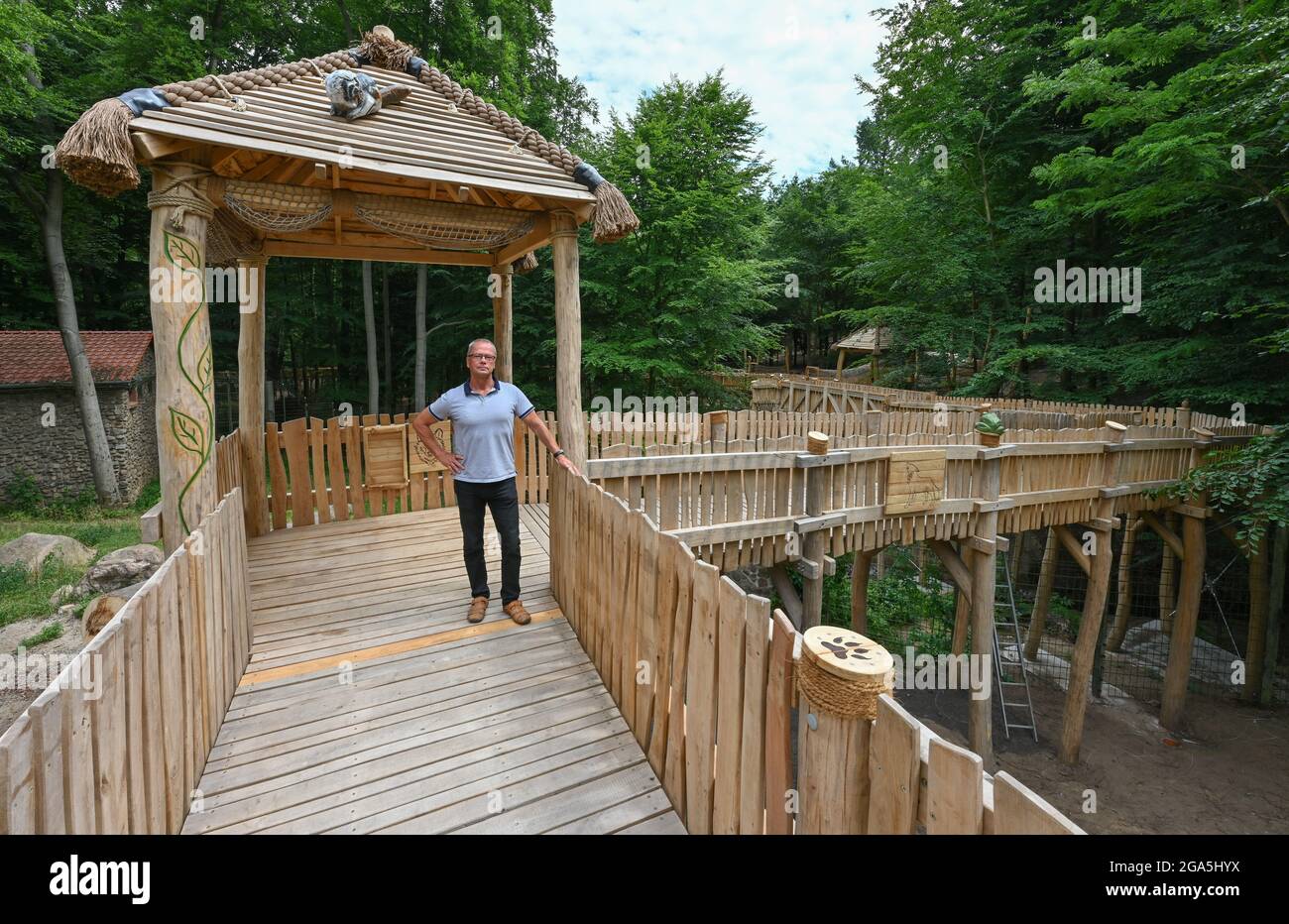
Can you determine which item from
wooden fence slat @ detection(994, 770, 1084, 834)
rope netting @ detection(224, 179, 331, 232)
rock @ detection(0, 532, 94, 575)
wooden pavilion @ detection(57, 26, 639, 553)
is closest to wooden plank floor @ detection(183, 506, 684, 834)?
wooden pavilion @ detection(57, 26, 639, 553)

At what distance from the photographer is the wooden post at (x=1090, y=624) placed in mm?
8898

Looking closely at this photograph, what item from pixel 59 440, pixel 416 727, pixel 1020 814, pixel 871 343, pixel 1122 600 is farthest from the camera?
pixel 871 343

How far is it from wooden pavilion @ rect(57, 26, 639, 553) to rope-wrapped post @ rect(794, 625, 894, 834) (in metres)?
3.85

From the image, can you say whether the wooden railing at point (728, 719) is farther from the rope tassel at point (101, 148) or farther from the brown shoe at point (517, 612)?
the rope tassel at point (101, 148)

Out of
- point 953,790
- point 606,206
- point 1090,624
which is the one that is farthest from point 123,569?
point 1090,624

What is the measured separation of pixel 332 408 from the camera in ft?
70.2

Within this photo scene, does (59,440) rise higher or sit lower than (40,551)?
higher

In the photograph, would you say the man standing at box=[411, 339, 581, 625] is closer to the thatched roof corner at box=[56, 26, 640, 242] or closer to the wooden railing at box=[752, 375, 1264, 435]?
the thatched roof corner at box=[56, 26, 640, 242]

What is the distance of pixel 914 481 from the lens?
7.17 m

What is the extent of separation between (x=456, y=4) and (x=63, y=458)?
1613cm

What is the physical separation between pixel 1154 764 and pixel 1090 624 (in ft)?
7.68

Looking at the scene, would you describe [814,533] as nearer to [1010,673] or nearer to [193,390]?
[193,390]

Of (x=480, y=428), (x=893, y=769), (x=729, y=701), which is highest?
(x=480, y=428)
